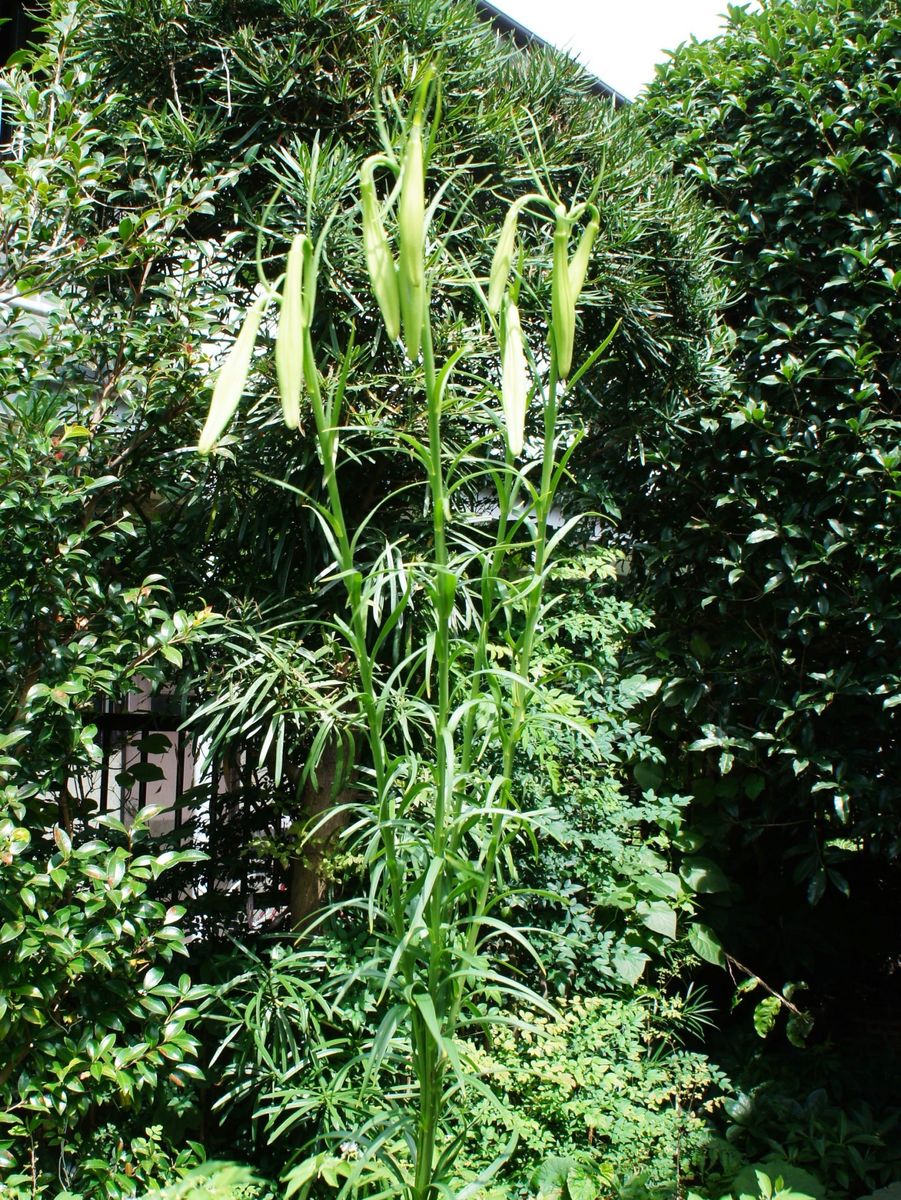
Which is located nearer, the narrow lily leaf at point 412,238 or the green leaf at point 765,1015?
the narrow lily leaf at point 412,238

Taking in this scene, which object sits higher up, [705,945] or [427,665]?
[427,665]

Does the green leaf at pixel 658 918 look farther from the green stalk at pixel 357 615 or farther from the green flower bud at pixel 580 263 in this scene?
the green flower bud at pixel 580 263

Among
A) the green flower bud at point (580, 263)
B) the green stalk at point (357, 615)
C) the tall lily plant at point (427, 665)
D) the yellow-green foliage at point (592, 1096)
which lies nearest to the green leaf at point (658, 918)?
the yellow-green foliage at point (592, 1096)

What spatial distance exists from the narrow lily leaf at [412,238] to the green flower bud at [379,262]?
0.05ft

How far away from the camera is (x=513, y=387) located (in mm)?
1323

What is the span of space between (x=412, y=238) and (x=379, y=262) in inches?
2.8

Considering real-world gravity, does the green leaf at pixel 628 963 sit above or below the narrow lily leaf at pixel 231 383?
below

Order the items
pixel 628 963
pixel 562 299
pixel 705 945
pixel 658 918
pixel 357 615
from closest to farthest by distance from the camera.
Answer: pixel 562 299 < pixel 357 615 < pixel 628 963 < pixel 658 918 < pixel 705 945

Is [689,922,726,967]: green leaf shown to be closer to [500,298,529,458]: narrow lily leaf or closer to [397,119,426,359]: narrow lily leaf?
[500,298,529,458]: narrow lily leaf

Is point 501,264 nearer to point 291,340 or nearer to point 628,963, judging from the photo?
point 291,340

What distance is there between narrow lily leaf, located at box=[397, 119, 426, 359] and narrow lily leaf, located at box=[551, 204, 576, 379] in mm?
204

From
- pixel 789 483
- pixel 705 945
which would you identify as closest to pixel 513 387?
pixel 789 483

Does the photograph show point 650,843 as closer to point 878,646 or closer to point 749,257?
point 878,646

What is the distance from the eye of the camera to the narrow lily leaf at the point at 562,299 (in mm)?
1245
